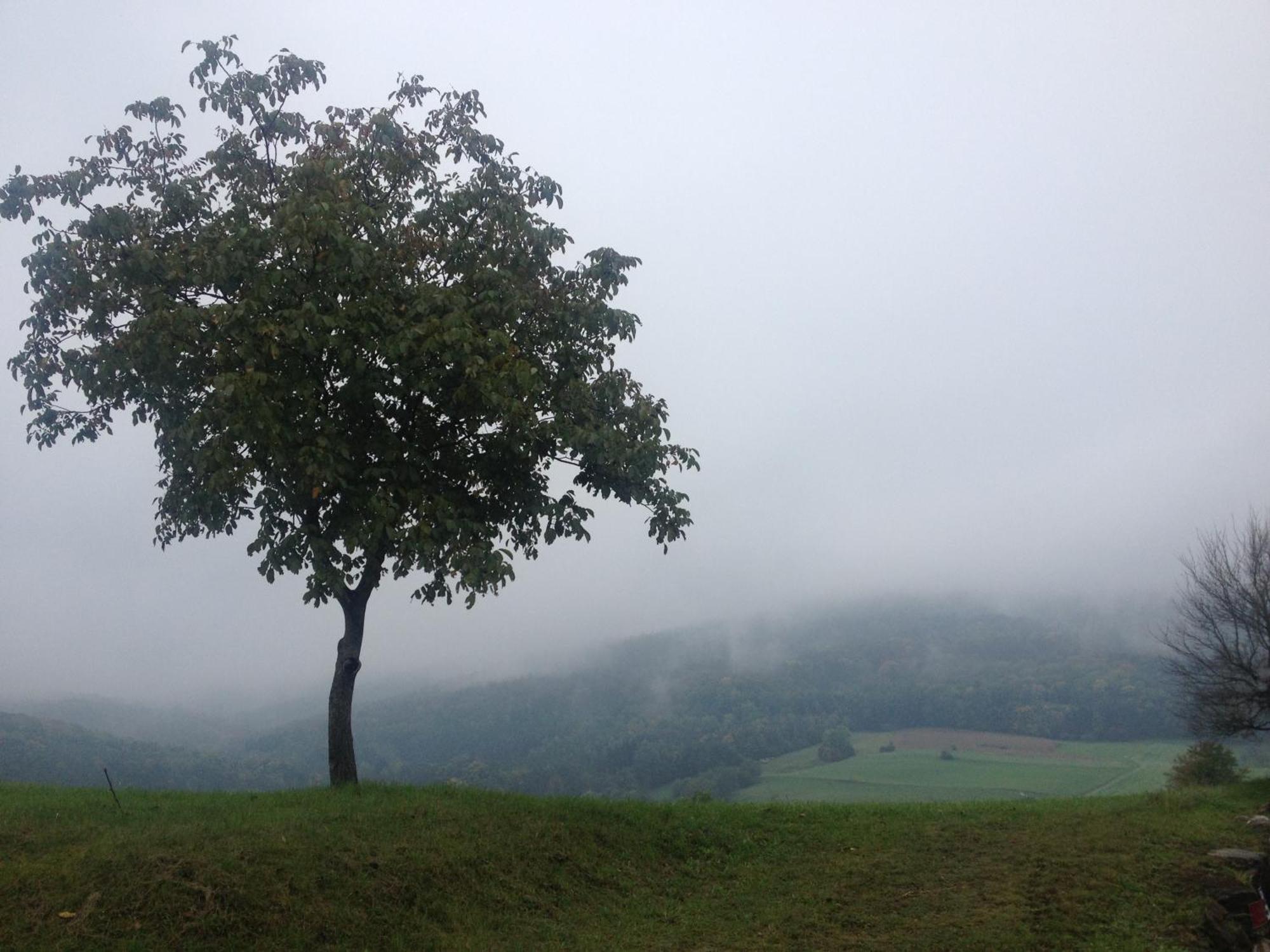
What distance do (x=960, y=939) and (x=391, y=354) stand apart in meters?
8.22

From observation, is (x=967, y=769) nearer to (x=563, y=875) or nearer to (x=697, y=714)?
(x=697, y=714)

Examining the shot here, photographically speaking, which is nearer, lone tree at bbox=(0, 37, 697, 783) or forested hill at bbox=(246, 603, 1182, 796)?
lone tree at bbox=(0, 37, 697, 783)

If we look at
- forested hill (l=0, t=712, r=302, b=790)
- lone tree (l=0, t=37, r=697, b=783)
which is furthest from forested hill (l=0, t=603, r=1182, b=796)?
lone tree (l=0, t=37, r=697, b=783)

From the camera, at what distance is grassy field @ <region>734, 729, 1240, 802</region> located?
68.2ft

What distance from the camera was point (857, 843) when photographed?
449 inches

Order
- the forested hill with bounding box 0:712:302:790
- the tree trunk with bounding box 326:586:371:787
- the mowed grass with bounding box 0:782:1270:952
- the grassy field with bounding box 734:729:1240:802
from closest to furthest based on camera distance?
the mowed grass with bounding box 0:782:1270:952 → the tree trunk with bounding box 326:586:371:787 → the forested hill with bounding box 0:712:302:790 → the grassy field with bounding box 734:729:1240:802

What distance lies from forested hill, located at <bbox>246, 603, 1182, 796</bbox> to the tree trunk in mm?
3369

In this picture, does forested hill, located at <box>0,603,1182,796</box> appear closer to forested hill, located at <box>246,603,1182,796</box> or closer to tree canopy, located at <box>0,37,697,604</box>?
forested hill, located at <box>246,603,1182,796</box>

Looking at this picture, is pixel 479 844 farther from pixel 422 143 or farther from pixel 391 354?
pixel 422 143

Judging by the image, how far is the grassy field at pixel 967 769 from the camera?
68.2ft

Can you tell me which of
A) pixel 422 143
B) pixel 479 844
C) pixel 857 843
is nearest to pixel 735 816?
pixel 857 843

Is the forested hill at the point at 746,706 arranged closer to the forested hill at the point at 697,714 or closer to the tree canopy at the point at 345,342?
the forested hill at the point at 697,714

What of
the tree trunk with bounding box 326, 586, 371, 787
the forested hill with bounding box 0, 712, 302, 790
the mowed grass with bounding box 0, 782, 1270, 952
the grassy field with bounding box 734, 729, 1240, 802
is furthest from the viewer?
the grassy field with bounding box 734, 729, 1240, 802

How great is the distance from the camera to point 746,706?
32188mm
